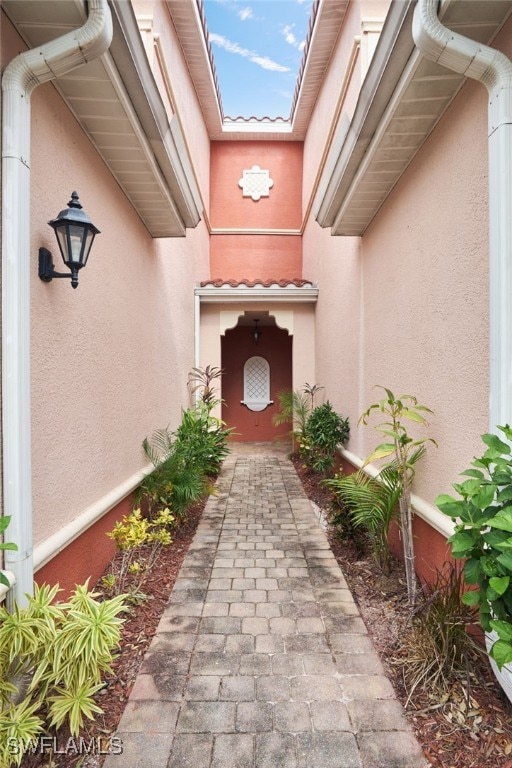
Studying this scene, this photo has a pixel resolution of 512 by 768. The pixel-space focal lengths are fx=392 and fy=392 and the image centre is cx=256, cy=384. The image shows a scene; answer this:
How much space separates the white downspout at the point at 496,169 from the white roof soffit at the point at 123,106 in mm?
1611

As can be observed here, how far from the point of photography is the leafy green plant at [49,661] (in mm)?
1606

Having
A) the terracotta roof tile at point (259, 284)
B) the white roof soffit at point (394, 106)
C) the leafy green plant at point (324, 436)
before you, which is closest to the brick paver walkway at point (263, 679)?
the leafy green plant at point (324, 436)

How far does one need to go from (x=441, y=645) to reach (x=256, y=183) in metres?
9.88

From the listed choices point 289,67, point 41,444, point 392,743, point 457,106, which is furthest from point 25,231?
point 289,67

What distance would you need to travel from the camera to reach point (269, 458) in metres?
8.00

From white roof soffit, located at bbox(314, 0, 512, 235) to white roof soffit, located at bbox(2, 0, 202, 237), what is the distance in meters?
1.46

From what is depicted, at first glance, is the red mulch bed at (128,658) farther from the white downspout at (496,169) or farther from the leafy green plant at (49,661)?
the white downspout at (496,169)

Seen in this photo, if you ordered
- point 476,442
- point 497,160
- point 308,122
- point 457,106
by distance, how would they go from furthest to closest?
1. point 308,122
2. point 457,106
3. point 476,442
4. point 497,160

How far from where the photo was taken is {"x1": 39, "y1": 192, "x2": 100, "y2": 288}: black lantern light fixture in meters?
2.22

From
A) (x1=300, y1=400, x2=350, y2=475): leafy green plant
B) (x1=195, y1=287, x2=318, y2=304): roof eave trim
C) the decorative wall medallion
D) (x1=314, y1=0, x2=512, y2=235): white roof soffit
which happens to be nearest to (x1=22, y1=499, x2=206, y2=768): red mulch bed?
(x1=300, y1=400, x2=350, y2=475): leafy green plant

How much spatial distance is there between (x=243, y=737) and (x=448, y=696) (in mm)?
1016

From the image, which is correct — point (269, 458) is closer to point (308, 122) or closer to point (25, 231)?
point (25, 231)

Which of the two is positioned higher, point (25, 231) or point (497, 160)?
point (497, 160)

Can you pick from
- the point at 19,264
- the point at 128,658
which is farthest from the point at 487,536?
the point at 19,264
